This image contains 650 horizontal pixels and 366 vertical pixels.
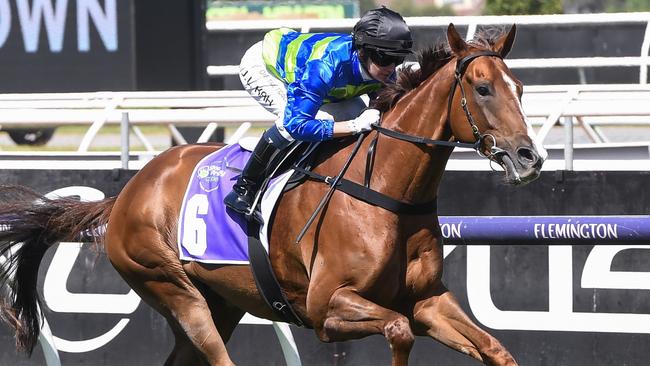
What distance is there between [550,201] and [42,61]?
189 inches

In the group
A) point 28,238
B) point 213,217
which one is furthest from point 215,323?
point 28,238

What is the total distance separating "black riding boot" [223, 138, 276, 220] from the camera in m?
4.83

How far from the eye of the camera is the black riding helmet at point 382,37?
4504mm

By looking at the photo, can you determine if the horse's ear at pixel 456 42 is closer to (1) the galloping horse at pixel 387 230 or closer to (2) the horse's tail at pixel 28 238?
(1) the galloping horse at pixel 387 230

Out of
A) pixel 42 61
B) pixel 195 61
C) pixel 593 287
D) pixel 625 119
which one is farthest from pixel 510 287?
pixel 42 61

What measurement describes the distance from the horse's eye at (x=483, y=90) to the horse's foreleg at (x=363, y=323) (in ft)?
2.74

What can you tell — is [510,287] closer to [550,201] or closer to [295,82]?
[550,201]

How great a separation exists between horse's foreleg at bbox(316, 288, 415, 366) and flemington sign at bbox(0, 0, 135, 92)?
509 cm

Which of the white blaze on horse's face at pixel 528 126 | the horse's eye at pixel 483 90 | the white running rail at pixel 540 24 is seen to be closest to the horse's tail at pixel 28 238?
the horse's eye at pixel 483 90

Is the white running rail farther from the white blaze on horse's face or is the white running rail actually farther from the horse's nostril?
the horse's nostril

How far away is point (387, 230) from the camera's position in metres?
4.46

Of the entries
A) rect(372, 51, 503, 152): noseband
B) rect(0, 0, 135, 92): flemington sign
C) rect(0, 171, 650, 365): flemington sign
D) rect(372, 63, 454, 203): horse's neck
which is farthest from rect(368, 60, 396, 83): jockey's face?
rect(0, 0, 135, 92): flemington sign

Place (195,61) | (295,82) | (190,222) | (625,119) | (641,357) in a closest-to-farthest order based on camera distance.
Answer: (295,82)
(190,222)
(641,357)
(625,119)
(195,61)

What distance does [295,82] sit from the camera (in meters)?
4.64
